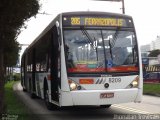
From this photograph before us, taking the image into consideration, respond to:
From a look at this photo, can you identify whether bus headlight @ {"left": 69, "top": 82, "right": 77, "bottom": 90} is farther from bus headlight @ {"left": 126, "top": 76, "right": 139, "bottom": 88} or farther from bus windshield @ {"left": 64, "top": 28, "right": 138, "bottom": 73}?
bus headlight @ {"left": 126, "top": 76, "right": 139, "bottom": 88}

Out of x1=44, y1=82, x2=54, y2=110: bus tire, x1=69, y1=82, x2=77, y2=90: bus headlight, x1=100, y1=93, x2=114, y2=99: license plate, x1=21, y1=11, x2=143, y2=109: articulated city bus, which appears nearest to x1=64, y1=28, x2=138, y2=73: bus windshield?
x1=21, y1=11, x2=143, y2=109: articulated city bus

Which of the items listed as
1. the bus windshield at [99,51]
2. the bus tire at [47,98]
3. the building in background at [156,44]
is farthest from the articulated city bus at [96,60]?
the building in background at [156,44]

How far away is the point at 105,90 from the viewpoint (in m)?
A: 12.7

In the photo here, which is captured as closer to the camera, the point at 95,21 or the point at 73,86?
the point at 73,86

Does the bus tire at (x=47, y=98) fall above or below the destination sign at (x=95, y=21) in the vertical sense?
below

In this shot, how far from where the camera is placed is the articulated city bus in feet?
41.3

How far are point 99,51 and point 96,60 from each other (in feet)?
0.96

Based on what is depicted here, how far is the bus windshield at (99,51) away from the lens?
1273 centimetres

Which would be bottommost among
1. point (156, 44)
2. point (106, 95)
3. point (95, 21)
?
point (106, 95)

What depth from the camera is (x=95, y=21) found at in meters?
13.3

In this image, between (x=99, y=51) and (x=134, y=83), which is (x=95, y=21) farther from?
(x=134, y=83)

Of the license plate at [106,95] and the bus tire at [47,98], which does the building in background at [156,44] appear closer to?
the bus tire at [47,98]

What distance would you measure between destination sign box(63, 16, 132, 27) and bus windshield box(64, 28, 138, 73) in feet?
0.75

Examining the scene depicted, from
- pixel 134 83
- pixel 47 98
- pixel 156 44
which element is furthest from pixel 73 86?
pixel 156 44
